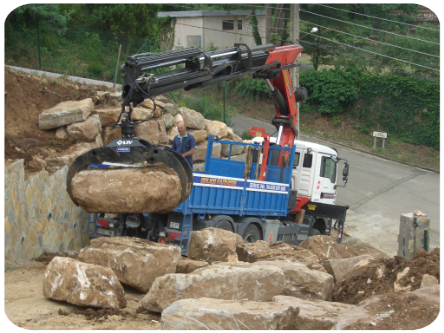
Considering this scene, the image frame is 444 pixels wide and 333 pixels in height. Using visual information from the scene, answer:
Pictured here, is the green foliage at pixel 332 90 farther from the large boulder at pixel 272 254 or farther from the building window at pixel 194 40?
the large boulder at pixel 272 254

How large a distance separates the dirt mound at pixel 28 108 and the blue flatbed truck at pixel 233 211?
1844mm

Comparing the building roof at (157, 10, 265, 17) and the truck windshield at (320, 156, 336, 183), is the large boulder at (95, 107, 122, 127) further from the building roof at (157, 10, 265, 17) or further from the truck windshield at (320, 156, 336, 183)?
the building roof at (157, 10, 265, 17)

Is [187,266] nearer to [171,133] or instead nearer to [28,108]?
[28,108]

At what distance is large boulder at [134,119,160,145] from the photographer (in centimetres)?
1269

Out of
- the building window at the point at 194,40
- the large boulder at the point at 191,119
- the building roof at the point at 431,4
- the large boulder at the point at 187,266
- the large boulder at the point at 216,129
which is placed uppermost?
the building roof at the point at 431,4

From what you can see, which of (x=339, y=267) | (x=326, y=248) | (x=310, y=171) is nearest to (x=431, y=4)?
(x=310, y=171)

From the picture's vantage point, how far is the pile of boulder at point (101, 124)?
34.2 ft

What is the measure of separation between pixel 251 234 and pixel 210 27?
26.9 metres

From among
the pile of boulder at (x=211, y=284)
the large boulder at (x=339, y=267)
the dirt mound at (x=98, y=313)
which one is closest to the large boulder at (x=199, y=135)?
the pile of boulder at (x=211, y=284)

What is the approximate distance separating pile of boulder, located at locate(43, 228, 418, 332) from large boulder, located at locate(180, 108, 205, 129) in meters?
7.10

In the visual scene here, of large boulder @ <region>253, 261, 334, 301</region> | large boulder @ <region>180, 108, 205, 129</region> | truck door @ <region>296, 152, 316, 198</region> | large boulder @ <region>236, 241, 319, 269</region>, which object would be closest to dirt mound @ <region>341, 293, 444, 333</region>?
large boulder @ <region>253, 261, 334, 301</region>

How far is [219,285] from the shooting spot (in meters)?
5.52

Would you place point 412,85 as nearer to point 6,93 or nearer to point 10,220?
point 6,93

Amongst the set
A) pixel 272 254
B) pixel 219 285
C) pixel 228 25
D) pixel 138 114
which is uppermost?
pixel 228 25
